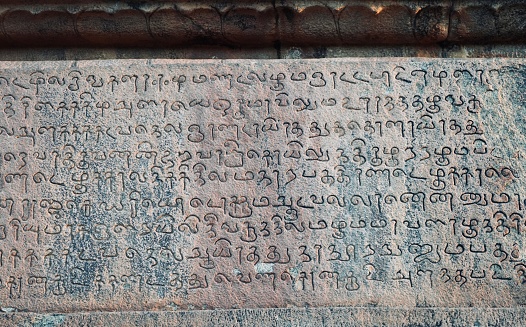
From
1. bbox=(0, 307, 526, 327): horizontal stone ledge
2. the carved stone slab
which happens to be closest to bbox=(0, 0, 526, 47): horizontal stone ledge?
the carved stone slab

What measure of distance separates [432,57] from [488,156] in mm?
595

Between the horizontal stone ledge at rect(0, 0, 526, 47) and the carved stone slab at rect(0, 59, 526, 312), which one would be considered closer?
the carved stone slab at rect(0, 59, 526, 312)

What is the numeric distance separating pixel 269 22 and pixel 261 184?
0.81 metres

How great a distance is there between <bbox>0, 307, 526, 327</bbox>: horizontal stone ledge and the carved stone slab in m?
0.05

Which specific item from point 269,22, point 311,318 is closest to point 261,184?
point 311,318

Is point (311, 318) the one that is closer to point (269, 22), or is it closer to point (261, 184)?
point (261, 184)

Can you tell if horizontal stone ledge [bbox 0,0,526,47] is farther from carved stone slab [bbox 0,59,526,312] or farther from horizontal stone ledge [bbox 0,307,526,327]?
horizontal stone ledge [bbox 0,307,526,327]

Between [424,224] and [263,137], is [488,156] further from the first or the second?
[263,137]

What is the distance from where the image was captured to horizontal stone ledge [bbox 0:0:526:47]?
4438 mm

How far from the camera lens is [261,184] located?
4.16 metres

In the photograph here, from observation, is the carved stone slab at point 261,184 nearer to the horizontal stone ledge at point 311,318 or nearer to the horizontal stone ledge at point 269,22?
the horizontal stone ledge at point 311,318

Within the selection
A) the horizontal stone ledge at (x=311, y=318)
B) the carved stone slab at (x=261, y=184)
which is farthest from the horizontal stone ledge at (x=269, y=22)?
the horizontal stone ledge at (x=311, y=318)

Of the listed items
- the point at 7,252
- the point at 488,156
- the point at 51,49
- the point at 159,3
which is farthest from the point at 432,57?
the point at 7,252

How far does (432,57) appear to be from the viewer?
14.8 ft
